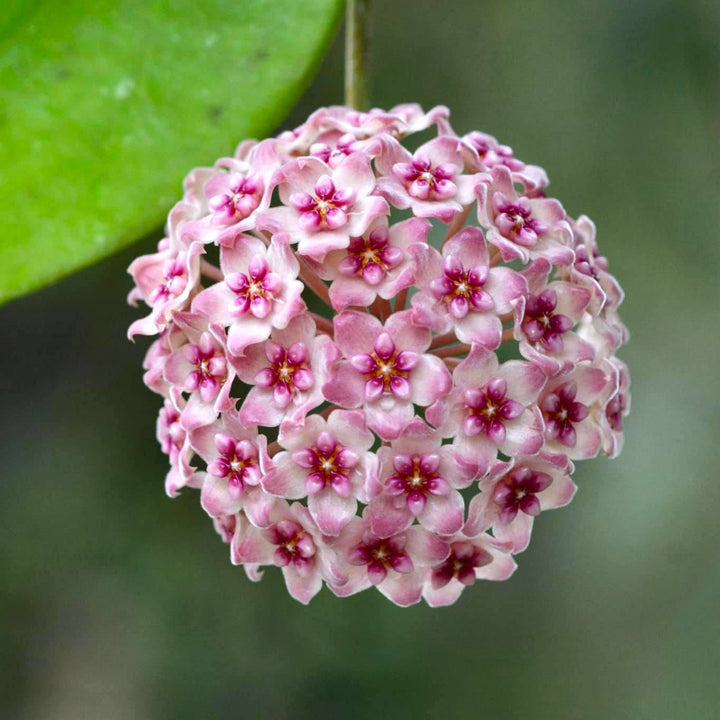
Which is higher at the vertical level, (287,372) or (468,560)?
(287,372)

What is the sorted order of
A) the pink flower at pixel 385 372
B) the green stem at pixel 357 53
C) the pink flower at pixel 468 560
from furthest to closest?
the green stem at pixel 357 53 < the pink flower at pixel 468 560 < the pink flower at pixel 385 372

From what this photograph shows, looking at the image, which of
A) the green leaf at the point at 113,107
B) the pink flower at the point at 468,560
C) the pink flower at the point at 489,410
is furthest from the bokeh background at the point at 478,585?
the pink flower at the point at 489,410

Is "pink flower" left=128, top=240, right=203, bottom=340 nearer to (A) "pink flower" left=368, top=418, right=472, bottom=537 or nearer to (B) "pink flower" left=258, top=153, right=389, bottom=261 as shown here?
(B) "pink flower" left=258, top=153, right=389, bottom=261

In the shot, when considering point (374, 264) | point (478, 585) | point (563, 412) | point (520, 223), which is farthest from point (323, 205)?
point (478, 585)

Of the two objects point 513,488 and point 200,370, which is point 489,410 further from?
point 200,370

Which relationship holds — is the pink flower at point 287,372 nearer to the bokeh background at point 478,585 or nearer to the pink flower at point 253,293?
the pink flower at point 253,293

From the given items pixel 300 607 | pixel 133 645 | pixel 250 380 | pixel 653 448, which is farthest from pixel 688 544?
pixel 250 380

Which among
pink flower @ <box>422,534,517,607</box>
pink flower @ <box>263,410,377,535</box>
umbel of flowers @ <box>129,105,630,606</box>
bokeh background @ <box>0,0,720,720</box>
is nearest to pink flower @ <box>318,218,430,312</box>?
umbel of flowers @ <box>129,105,630,606</box>
